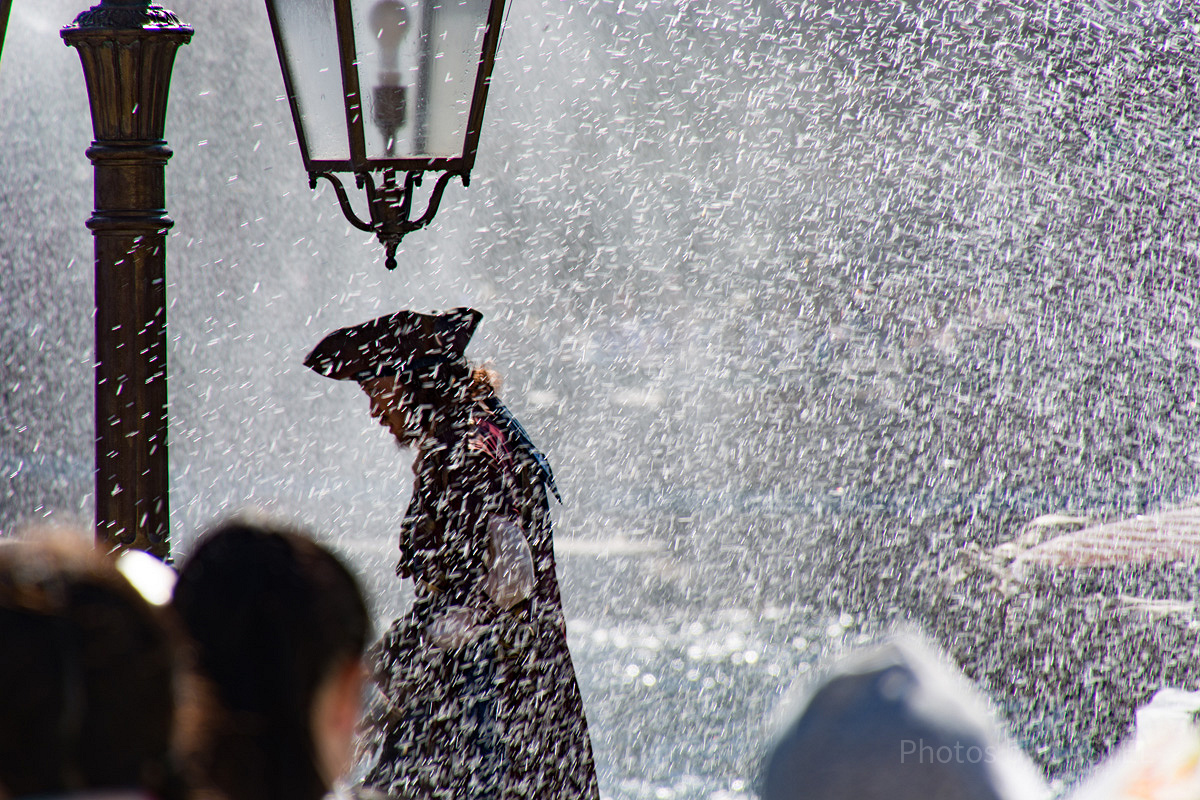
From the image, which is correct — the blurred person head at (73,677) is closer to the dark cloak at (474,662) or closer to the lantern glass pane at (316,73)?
the dark cloak at (474,662)

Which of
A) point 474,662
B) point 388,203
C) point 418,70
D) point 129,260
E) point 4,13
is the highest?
point 4,13

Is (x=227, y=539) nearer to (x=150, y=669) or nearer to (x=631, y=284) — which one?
(x=150, y=669)

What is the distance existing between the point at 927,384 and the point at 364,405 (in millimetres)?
8053

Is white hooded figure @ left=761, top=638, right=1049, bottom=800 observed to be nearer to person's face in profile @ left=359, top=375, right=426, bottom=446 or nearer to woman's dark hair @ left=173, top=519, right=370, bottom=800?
woman's dark hair @ left=173, top=519, right=370, bottom=800

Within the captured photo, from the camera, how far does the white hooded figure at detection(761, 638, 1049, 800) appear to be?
780mm

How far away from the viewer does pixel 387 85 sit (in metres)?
2.45

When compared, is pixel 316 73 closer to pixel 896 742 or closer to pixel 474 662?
pixel 474 662

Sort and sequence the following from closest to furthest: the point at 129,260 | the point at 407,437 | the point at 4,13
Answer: the point at 4,13
the point at 129,260
the point at 407,437

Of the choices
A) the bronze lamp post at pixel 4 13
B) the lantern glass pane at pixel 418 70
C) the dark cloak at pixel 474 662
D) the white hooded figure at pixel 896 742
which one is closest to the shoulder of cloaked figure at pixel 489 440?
the dark cloak at pixel 474 662

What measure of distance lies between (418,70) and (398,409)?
2.16ft

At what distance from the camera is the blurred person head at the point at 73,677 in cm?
71

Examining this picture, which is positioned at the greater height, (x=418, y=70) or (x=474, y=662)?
(x=418, y=70)

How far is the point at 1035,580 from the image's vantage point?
5195mm

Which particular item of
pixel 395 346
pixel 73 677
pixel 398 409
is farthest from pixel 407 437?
pixel 73 677
